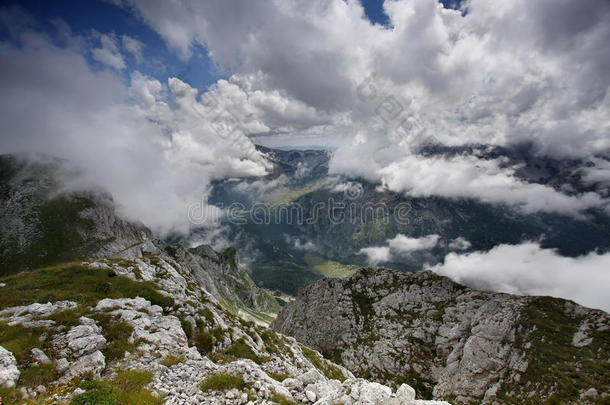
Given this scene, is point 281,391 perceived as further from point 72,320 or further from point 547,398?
point 547,398

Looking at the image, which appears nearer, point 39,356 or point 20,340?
point 39,356

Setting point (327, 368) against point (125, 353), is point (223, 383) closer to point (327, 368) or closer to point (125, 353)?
point (125, 353)

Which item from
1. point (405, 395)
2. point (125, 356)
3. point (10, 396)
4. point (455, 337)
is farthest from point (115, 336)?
point (455, 337)

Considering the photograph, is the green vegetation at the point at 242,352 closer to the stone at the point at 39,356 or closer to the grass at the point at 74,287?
the grass at the point at 74,287

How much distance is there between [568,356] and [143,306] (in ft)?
317

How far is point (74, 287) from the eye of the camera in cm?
3575

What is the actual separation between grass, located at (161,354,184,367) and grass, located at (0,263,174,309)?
15.1 m

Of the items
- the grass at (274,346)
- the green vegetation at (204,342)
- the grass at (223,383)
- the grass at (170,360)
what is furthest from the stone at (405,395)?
the grass at (274,346)

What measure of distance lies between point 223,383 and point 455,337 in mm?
97763

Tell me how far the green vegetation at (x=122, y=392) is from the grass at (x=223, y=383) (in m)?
2.35

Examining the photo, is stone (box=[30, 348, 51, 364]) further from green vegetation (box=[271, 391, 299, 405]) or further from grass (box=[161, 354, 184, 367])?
green vegetation (box=[271, 391, 299, 405])

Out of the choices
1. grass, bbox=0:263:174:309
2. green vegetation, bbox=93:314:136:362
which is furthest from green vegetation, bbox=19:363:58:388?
grass, bbox=0:263:174:309

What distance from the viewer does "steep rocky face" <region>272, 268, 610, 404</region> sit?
62.9 meters

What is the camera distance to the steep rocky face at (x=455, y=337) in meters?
62.9
